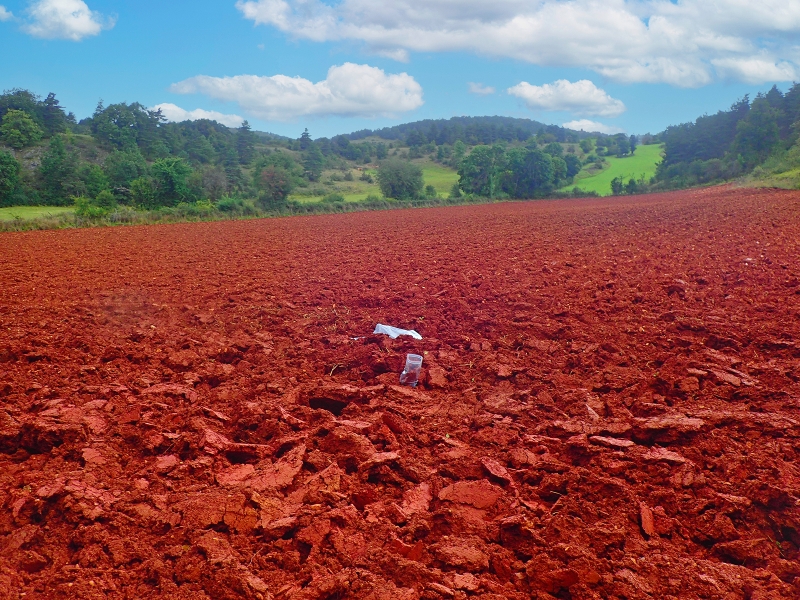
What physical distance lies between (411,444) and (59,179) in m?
62.5

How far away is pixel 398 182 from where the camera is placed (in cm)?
6656

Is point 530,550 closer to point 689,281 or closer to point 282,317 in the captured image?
point 282,317

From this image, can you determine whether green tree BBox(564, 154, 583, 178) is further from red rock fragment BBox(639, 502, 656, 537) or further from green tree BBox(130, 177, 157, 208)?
red rock fragment BBox(639, 502, 656, 537)

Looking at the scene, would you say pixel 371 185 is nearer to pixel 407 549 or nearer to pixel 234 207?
pixel 234 207

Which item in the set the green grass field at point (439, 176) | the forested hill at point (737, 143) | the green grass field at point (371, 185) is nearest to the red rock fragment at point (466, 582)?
the green grass field at point (371, 185)

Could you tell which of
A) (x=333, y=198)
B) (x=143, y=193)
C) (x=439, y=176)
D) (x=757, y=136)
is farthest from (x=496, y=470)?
(x=439, y=176)

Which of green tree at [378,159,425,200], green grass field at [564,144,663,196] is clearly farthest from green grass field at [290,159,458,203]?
green grass field at [564,144,663,196]

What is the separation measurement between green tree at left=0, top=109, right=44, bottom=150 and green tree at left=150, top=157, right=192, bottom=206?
25.6 meters

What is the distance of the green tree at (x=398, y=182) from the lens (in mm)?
66438

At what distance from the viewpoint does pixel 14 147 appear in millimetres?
67750

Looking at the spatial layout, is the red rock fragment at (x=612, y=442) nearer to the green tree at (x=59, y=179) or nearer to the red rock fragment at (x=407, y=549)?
the red rock fragment at (x=407, y=549)

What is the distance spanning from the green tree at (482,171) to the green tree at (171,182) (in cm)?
3481

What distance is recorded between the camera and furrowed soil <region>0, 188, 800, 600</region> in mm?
3430

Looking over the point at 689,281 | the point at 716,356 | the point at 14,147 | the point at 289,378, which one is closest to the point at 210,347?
the point at 289,378
